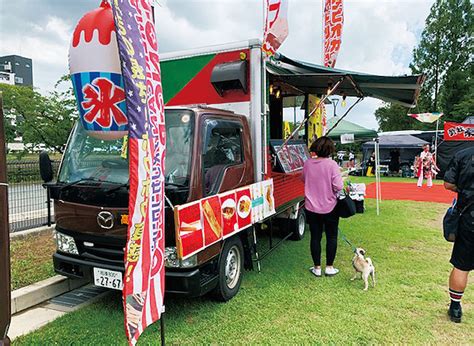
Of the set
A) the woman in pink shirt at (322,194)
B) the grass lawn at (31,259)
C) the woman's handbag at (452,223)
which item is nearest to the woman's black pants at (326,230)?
the woman in pink shirt at (322,194)

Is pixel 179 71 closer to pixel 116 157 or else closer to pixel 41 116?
pixel 116 157

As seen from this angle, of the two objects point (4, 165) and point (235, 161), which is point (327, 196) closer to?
point (235, 161)

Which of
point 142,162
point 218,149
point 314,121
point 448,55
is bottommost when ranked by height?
point 142,162

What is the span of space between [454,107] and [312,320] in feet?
105

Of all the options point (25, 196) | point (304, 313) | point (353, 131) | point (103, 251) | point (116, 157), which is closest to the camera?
point (103, 251)

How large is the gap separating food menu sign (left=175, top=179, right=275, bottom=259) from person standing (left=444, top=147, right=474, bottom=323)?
1973mm

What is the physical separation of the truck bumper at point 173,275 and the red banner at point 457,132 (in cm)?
1733

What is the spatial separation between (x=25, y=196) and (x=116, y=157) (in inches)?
150

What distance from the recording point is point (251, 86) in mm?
4012

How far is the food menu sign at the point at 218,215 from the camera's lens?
2.70 m

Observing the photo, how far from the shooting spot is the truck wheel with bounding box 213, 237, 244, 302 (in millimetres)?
3352

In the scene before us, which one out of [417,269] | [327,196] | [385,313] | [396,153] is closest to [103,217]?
[327,196]

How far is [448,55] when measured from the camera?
29812 millimetres

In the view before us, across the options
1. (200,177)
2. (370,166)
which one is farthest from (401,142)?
(200,177)
